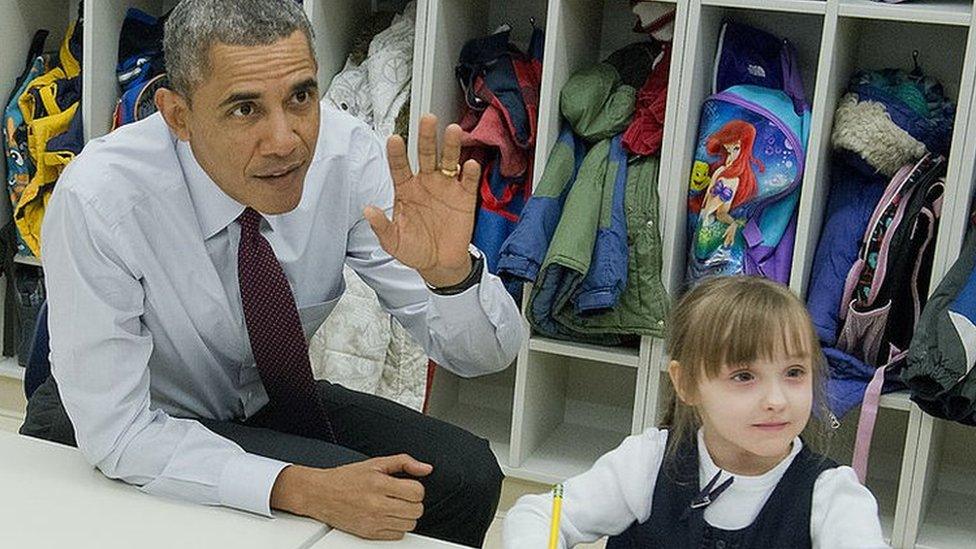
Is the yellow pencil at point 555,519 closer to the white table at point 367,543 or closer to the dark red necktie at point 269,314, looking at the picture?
the white table at point 367,543

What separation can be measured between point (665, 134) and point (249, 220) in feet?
4.16

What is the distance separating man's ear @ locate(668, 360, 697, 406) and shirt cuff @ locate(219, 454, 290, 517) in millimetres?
507

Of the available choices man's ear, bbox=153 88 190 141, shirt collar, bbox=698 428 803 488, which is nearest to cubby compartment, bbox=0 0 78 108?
man's ear, bbox=153 88 190 141

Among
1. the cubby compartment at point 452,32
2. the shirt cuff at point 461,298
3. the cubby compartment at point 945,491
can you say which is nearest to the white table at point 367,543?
the shirt cuff at point 461,298

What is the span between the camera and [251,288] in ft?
6.47

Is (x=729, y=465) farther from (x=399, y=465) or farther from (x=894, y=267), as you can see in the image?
(x=894, y=267)

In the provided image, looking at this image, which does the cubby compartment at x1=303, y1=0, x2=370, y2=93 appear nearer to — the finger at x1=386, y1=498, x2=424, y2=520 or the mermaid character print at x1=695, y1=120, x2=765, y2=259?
the mermaid character print at x1=695, y1=120, x2=765, y2=259

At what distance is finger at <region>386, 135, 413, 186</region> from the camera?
1.76 m

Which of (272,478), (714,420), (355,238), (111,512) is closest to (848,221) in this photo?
(355,238)

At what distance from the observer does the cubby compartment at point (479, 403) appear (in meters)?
3.39

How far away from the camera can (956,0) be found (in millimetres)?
2895

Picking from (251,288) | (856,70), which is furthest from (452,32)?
(251,288)

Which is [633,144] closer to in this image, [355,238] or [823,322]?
[823,322]

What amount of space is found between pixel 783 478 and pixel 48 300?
104cm
